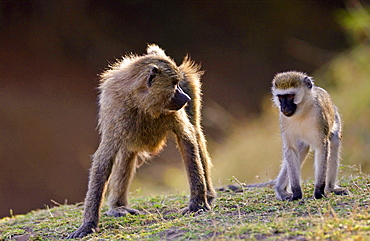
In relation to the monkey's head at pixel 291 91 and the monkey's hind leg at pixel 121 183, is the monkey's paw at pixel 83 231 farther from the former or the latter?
the monkey's head at pixel 291 91

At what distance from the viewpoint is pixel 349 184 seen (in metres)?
5.81

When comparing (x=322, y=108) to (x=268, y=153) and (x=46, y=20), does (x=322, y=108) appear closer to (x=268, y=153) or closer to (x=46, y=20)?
(x=268, y=153)

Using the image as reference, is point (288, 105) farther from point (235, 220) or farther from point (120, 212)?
point (120, 212)

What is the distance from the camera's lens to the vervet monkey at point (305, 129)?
5.14 meters

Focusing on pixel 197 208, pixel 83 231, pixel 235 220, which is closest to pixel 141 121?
pixel 197 208

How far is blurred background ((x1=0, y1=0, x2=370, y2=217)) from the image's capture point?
37.4ft

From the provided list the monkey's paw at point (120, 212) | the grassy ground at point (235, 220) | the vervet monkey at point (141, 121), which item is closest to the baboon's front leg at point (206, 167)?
the grassy ground at point (235, 220)

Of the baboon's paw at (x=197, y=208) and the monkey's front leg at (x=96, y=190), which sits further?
the baboon's paw at (x=197, y=208)

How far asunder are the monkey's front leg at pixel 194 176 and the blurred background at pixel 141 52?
5.30 metres

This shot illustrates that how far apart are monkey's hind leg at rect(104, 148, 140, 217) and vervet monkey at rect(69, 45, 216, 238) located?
0.42m

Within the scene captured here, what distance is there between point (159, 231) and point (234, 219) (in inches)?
24.5

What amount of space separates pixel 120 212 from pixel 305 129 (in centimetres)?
201

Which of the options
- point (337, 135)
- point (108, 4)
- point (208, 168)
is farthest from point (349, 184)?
point (108, 4)

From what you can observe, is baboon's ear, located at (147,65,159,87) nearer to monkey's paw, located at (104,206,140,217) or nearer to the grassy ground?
the grassy ground
